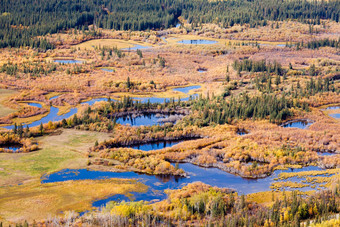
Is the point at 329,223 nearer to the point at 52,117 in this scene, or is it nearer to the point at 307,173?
the point at 307,173

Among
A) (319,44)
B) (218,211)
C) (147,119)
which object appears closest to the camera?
(218,211)

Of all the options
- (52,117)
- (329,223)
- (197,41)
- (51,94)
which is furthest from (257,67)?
(329,223)

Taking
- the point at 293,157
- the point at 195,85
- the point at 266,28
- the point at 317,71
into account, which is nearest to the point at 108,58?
the point at 195,85

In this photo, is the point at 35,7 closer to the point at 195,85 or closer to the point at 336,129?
the point at 195,85

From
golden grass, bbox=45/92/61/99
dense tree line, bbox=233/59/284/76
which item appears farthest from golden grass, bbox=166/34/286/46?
golden grass, bbox=45/92/61/99

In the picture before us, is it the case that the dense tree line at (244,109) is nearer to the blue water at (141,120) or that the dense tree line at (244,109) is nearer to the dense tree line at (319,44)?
the blue water at (141,120)

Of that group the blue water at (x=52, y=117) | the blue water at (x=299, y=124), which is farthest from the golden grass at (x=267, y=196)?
the blue water at (x=52, y=117)

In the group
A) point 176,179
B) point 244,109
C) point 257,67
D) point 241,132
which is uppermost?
point 257,67
